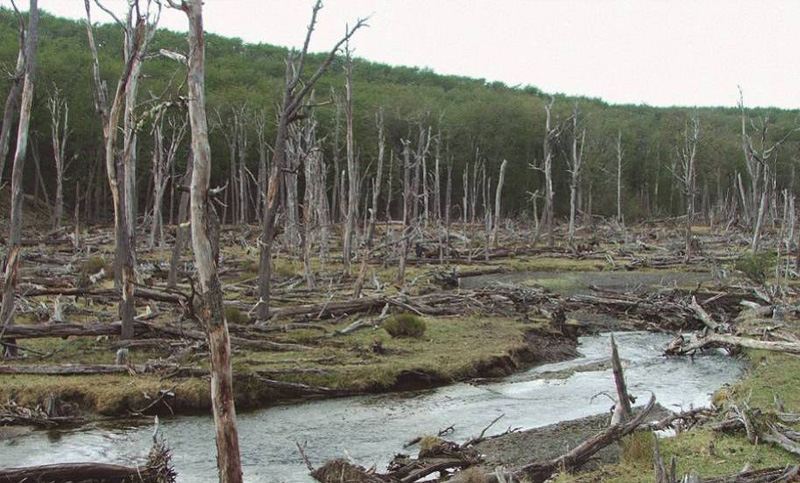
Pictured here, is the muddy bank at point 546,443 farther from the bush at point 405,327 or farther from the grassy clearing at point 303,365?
the bush at point 405,327

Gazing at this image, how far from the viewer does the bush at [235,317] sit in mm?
20188

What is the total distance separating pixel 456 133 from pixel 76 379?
6134 centimetres

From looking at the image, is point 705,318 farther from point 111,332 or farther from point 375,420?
point 111,332

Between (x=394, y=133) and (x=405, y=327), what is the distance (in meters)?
51.8

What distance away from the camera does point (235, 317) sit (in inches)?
798

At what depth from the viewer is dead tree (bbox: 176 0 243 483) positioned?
9023mm

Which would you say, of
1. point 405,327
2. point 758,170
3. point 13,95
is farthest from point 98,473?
point 758,170

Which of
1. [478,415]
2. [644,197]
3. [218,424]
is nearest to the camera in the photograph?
[218,424]

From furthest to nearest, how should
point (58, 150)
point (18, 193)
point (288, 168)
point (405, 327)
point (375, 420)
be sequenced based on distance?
point (58, 150) < point (288, 168) < point (405, 327) < point (18, 193) < point (375, 420)

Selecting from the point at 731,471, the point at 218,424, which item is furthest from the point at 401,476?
the point at 731,471

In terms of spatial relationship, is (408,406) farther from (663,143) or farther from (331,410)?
(663,143)

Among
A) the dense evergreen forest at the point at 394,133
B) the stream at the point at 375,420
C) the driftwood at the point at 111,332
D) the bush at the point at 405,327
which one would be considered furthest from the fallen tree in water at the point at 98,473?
the dense evergreen forest at the point at 394,133

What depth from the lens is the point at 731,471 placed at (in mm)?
9805

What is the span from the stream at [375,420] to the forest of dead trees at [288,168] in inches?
83.6
